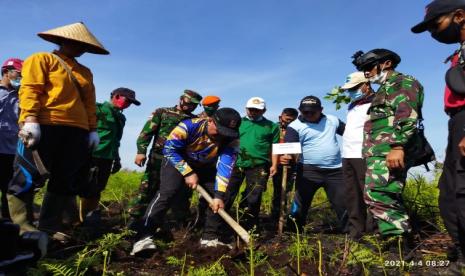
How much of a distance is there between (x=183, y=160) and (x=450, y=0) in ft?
8.09

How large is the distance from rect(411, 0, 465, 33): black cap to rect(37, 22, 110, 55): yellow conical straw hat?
2529 millimetres

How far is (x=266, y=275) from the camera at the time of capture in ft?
8.39

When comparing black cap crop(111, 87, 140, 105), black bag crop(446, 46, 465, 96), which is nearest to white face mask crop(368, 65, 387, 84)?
black bag crop(446, 46, 465, 96)

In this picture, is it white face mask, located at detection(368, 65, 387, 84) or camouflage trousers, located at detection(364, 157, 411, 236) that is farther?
white face mask, located at detection(368, 65, 387, 84)

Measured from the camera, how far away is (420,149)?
3.03m

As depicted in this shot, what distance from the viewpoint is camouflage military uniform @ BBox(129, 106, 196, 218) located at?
16.0 feet

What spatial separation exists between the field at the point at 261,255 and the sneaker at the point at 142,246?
2.3 inches

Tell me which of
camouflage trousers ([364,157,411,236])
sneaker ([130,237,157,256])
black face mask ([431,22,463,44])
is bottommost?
sneaker ([130,237,157,256])

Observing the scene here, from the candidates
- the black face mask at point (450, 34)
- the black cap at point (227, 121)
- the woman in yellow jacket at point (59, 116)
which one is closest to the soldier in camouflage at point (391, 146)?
the black face mask at point (450, 34)

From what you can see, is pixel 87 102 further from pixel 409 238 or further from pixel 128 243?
pixel 409 238

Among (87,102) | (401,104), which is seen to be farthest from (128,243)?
(401,104)

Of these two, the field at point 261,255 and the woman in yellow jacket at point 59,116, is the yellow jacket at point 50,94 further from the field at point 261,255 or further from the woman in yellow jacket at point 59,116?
the field at point 261,255

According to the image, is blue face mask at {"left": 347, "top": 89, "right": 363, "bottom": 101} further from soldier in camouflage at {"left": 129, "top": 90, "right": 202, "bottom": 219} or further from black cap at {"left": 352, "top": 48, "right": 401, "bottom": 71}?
soldier in camouflage at {"left": 129, "top": 90, "right": 202, "bottom": 219}

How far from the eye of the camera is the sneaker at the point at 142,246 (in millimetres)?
3154
